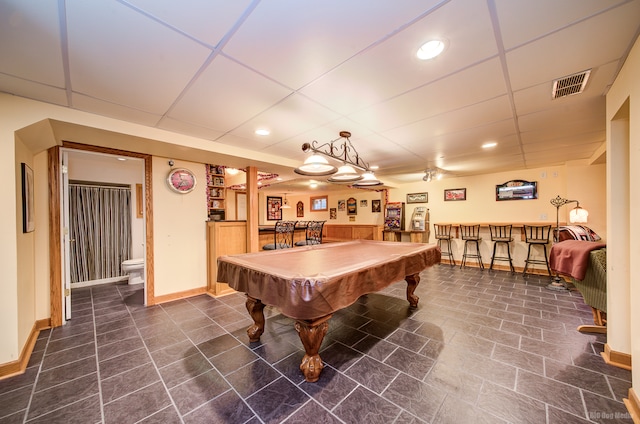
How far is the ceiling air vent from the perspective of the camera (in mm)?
1901

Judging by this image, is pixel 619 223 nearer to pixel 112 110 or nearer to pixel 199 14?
pixel 199 14

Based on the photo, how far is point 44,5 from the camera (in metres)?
1.23

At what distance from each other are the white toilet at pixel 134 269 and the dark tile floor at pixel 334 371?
1.39 meters

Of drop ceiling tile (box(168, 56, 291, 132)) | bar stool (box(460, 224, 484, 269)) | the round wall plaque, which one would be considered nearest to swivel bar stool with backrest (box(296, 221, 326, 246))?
the round wall plaque

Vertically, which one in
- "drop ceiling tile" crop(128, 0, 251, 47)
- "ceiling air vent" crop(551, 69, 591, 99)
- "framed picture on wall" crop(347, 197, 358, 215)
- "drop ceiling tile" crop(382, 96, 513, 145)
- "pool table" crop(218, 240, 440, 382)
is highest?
"drop ceiling tile" crop(128, 0, 251, 47)

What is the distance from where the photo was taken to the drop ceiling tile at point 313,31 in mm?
1264

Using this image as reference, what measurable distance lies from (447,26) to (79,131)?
363 cm

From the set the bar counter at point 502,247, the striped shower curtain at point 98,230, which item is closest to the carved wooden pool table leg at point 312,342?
the striped shower curtain at point 98,230

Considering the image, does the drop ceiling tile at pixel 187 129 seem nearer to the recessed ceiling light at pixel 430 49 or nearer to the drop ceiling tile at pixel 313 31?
the drop ceiling tile at pixel 313 31

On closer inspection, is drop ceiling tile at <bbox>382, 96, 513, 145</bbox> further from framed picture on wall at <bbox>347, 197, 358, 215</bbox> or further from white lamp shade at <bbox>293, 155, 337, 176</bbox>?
framed picture on wall at <bbox>347, 197, 358, 215</bbox>

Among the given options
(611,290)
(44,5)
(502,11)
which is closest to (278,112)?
(44,5)

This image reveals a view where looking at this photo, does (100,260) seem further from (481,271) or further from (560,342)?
(481,271)

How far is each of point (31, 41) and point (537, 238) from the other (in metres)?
7.99

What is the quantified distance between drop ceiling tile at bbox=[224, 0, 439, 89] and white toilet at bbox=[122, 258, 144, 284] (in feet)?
15.3
